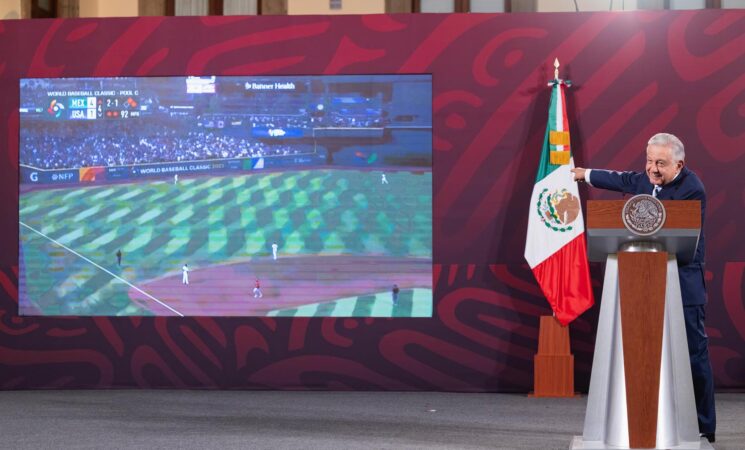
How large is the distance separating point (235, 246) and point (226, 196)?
35 cm

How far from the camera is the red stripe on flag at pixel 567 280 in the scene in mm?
7664

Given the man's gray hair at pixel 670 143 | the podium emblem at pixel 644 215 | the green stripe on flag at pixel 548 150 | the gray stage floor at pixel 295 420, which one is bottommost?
the gray stage floor at pixel 295 420

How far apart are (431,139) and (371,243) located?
825 mm

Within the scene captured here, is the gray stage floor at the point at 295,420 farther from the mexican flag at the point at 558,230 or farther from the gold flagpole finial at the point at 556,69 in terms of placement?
the gold flagpole finial at the point at 556,69

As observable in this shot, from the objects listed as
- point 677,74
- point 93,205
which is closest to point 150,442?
point 93,205

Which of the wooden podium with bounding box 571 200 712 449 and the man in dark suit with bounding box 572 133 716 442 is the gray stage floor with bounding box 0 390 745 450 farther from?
the wooden podium with bounding box 571 200 712 449

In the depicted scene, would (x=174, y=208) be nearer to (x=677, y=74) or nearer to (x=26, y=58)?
(x=26, y=58)

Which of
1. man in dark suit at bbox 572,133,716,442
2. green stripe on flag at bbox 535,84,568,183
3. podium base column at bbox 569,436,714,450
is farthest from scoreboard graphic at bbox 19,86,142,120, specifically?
podium base column at bbox 569,436,714,450

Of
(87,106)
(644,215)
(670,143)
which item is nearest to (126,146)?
(87,106)

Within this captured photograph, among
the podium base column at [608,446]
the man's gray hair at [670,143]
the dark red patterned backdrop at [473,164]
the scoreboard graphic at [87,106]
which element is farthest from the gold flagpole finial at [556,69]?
the podium base column at [608,446]

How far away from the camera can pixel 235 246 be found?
26.4ft

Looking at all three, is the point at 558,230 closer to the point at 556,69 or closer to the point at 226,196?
the point at 556,69

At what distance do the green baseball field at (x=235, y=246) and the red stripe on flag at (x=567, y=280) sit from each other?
816mm

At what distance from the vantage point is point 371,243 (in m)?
7.98
